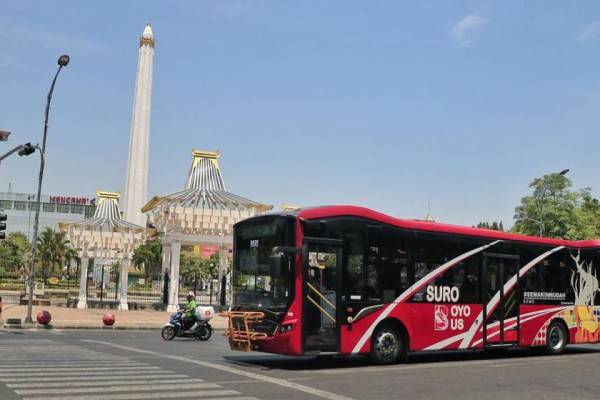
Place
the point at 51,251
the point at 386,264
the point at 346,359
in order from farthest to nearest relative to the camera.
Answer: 1. the point at 51,251
2. the point at 346,359
3. the point at 386,264

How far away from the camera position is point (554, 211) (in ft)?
163

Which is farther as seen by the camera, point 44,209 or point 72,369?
point 44,209

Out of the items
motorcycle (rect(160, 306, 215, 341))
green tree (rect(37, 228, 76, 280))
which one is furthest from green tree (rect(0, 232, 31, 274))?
motorcycle (rect(160, 306, 215, 341))

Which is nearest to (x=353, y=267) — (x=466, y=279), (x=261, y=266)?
(x=261, y=266)

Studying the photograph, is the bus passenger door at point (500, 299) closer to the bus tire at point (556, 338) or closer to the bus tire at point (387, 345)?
the bus tire at point (556, 338)

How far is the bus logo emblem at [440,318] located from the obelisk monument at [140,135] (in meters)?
82.2

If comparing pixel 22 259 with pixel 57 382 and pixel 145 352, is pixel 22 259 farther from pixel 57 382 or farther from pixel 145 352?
pixel 57 382

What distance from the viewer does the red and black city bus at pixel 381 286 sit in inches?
500

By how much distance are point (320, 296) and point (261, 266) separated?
1356 mm

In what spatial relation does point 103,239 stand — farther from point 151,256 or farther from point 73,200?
point 73,200

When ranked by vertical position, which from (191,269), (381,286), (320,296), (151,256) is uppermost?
(151,256)

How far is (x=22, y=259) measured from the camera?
286 feet

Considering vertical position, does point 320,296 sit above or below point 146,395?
above

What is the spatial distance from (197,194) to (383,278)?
91.1 ft
